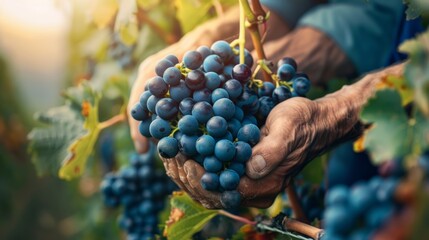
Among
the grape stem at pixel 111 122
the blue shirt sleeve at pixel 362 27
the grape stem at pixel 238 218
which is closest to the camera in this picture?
the grape stem at pixel 238 218

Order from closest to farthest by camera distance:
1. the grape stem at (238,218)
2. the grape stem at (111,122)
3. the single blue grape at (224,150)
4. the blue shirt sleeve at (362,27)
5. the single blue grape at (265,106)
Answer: the single blue grape at (224,150) < the single blue grape at (265,106) < the grape stem at (238,218) < the grape stem at (111,122) < the blue shirt sleeve at (362,27)

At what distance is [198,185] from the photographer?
834 millimetres

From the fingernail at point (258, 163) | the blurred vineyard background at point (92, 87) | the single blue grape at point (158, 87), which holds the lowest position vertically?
the blurred vineyard background at point (92, 87)

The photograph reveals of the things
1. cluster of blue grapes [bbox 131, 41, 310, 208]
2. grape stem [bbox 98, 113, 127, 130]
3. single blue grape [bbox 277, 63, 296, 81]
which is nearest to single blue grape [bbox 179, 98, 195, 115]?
cluster of blue grapes [bbox 131, 41, 310, 208]

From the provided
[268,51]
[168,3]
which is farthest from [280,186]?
[168,3]

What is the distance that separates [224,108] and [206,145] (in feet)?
0.20

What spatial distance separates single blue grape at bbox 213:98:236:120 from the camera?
803 millimetres

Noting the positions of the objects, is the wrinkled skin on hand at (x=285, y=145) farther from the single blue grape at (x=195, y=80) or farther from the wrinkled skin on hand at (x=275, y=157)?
the single blue grape at (x=195, y=80)

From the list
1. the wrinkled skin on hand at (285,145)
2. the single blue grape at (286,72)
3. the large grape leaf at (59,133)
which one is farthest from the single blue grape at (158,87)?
the large grape leaf at (59,133)

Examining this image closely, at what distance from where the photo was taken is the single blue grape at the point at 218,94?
0.82 meters

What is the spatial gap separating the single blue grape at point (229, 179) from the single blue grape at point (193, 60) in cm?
18

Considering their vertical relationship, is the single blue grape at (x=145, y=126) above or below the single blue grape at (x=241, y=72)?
below

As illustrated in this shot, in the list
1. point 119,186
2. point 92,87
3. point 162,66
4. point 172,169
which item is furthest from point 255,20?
point 119,186

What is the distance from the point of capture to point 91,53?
210 cm
